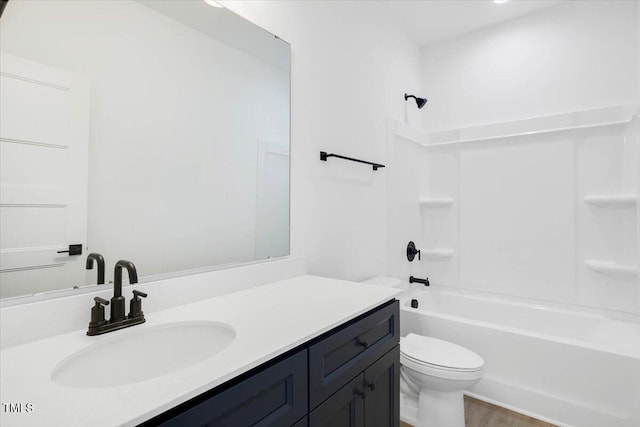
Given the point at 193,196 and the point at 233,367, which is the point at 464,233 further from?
the point at 233,367

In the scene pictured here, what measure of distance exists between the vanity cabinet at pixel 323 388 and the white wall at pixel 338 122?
2.22 feet

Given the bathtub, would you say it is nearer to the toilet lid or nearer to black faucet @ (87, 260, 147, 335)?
the toilet lid

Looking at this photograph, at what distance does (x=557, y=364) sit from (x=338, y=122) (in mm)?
1865

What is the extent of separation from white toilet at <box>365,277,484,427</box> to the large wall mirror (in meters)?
0.92

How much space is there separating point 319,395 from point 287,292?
0.48 m

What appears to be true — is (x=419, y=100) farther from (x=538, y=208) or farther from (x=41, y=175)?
(x=41, y=175)

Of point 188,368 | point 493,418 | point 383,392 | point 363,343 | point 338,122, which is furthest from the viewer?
point 338,122

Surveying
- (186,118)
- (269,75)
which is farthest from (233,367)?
(269,75)

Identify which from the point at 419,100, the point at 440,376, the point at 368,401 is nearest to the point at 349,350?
the point at 368,401

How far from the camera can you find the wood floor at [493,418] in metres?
1.78

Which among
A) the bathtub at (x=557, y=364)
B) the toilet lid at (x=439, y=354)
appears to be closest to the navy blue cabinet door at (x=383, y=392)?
the toilet lid at (x=439, y=354)

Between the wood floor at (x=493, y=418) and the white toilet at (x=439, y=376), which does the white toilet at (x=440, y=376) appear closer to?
the white toilet at (x=439, y=376)

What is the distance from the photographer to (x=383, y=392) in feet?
4.14

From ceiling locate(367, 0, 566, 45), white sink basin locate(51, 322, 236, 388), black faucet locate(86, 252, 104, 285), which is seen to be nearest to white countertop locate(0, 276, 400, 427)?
white sink basin locate(51, 322, 236, 388)
